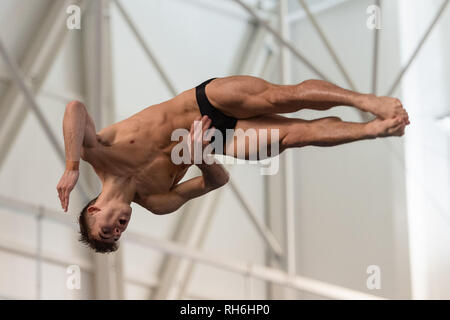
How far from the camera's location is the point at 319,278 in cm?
1670

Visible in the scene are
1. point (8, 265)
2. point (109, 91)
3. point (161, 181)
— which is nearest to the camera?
point (161, 181)

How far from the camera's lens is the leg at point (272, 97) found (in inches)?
257

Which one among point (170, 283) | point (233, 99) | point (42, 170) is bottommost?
point (233, 99)

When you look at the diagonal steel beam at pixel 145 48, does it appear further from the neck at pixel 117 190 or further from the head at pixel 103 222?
the head at pixel 103 222

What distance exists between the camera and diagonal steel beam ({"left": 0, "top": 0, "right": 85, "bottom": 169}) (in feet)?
44.1

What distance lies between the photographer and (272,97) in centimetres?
673

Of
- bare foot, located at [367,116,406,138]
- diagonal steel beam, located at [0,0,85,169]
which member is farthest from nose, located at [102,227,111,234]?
diagonal steel beam, located at [0,0,85,169]

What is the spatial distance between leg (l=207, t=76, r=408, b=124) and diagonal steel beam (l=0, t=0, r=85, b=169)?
23.9 feet

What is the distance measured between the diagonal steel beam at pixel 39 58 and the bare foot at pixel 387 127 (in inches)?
328

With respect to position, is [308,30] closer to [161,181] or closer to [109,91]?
[109,91]

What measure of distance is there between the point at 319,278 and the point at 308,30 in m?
5.19

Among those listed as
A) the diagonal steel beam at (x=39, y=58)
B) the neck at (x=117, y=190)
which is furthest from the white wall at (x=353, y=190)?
the neck at (x=117, y=190)

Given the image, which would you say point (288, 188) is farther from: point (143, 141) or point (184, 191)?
point (143, 141)
